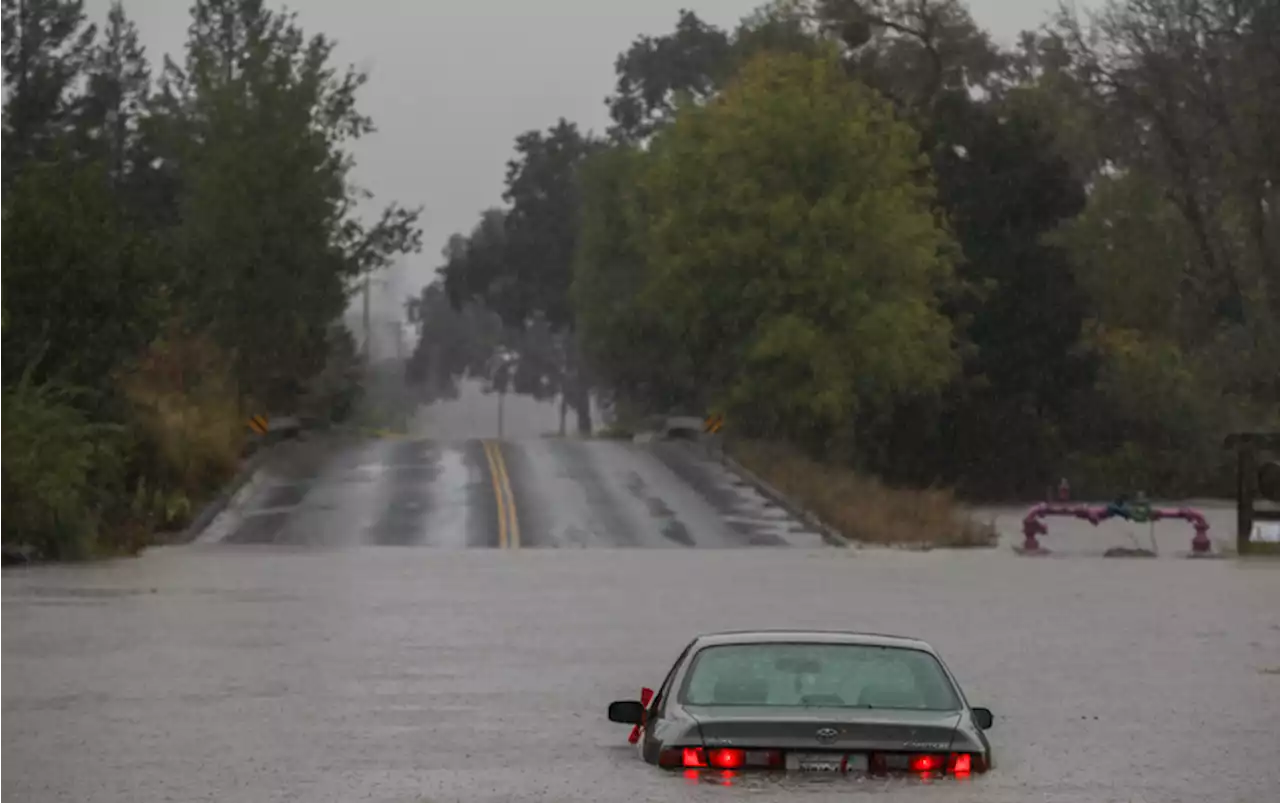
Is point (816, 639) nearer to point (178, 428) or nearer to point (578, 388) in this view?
point (178, 428)

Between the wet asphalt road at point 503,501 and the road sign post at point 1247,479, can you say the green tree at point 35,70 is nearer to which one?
the wet asphalt road at point 503,501

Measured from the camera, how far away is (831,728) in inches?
503

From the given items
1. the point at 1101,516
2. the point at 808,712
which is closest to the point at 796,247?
the point at 1101,516

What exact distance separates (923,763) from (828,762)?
484mm

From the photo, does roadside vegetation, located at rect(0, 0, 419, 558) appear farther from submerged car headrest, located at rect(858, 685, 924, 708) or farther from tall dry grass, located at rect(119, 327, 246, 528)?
submerged car headrest, located at rect(858, 685, 924, 708)

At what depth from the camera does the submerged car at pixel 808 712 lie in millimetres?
12703

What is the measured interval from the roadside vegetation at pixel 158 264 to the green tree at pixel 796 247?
989 centimetres

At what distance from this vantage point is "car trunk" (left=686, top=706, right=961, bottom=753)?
12.7 meters

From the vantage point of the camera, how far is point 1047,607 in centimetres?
3184

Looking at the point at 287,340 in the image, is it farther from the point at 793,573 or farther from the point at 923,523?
the point at 793,573

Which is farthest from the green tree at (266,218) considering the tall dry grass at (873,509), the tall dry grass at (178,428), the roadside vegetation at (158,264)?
the tall dry grass at (873,509)

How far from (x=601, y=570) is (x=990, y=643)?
11.2 meters

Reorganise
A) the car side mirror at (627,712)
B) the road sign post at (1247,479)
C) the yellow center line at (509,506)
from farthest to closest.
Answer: the road sign post at (1247,479) < the yellow center line at (509,506) < the car side mirror at (627,712)

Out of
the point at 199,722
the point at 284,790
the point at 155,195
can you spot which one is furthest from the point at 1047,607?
the point at 155,195
